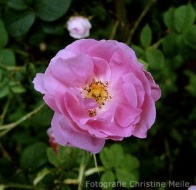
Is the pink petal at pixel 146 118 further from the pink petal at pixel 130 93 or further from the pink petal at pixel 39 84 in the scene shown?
the pink petal at pixel 39 84

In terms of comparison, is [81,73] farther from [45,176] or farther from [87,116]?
[45,176]

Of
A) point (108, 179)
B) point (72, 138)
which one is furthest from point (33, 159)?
point (72, 138)

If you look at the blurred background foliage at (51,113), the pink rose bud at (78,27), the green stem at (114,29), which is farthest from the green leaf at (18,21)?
the green stem at (114,29)

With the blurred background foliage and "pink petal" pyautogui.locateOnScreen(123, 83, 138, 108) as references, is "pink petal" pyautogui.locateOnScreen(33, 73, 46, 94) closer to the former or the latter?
"pink petal" pyautogui.locateOnScreen(123, 83, 138, 108)

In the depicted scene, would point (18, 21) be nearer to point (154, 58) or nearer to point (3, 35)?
point (3, 35)

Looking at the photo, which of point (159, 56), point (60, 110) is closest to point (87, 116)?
point (60, 110)
